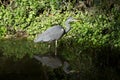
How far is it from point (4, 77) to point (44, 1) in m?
6.11

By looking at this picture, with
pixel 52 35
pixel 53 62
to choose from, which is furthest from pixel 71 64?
pixel 52 35

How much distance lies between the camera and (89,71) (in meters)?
7.88

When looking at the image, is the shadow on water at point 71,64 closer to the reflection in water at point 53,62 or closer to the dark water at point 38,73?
the dark water at point 38,73

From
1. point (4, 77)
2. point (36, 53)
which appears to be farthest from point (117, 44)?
point (4, 77)

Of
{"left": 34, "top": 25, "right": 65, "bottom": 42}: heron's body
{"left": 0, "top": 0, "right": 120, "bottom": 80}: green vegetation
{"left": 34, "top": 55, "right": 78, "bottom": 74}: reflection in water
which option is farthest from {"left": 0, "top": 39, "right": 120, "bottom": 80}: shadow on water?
{"left": 34, "top": 25, "right": 65, "bottom": 42}: heron's body

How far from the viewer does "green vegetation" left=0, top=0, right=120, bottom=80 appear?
911 cm

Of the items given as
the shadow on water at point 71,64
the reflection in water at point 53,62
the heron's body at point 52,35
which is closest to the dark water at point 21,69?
the shadow on water at point 71,64

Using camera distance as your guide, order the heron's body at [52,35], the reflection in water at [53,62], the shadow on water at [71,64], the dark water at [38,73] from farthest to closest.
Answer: the heron's body at [52,35], the reflection in water at [53,62], the shadow on water at [71,64], the dark water at [38,73]

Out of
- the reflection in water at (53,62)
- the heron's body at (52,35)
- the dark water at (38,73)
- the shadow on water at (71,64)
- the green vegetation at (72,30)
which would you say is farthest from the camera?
the heron's body at (52,35)

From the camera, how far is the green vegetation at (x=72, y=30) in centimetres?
911

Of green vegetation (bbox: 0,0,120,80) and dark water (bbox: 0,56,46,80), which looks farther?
green vegetation (bbox: 0,0,120,80)

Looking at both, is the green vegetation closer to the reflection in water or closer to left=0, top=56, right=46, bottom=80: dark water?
the reflection in water

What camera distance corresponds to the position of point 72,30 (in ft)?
37.4

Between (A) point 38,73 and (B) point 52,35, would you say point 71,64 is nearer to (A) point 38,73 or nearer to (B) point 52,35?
(A) point 38,73
